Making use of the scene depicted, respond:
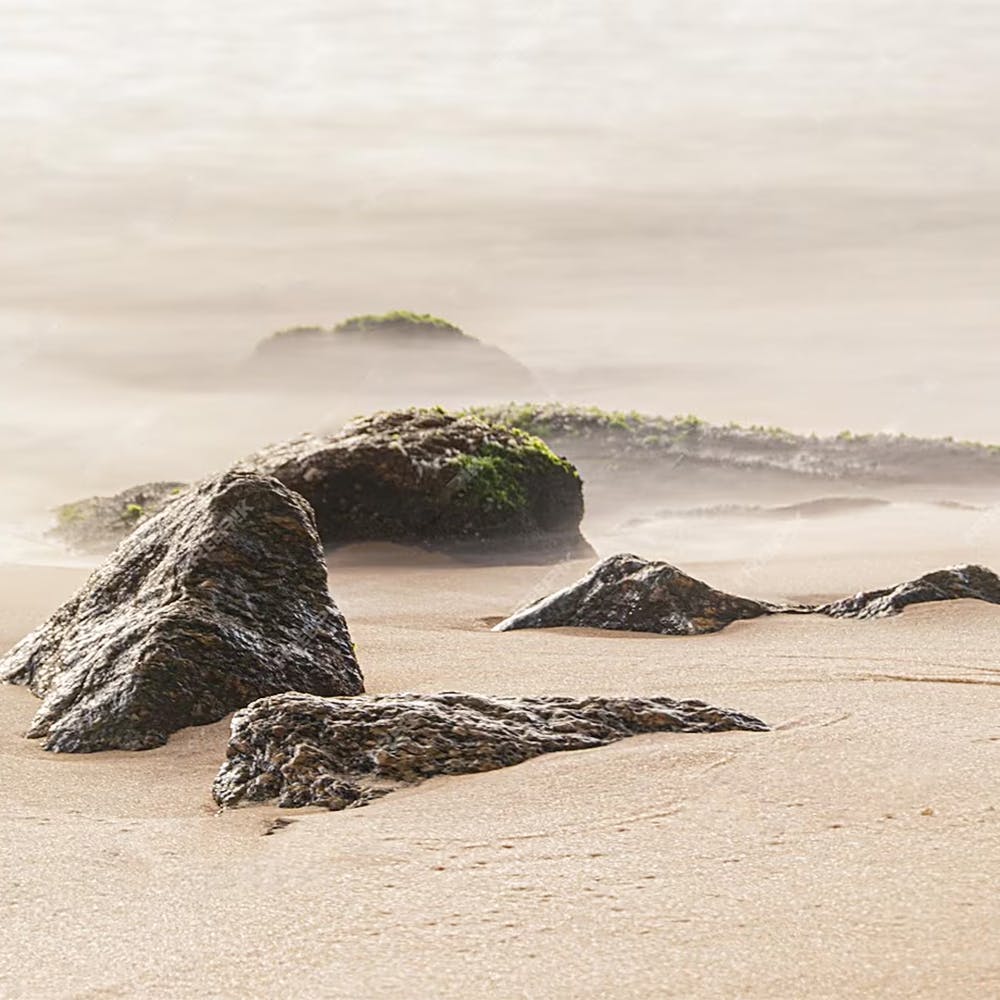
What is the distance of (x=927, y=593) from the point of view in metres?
8.12


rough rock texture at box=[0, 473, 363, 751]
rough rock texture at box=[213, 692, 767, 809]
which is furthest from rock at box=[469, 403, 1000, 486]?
rough rock texture at box=[213, 692, 767, 809]

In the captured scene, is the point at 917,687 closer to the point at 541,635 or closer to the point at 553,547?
the point at 541,635

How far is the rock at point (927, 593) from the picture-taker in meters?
8.06

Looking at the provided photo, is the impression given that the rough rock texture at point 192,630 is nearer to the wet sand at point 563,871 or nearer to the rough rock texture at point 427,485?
the wet sand at point 563,871

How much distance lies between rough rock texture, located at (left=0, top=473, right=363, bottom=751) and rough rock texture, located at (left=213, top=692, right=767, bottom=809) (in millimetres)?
762

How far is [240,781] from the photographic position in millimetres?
4539

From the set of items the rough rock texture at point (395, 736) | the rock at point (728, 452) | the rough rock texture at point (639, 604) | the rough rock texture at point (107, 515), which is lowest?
the rough rock texture at point (395, 736)

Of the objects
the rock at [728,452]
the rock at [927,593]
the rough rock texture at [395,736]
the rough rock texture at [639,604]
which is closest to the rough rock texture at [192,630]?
the rough rock texture at [395,736]

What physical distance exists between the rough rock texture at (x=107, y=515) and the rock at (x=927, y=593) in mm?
8243

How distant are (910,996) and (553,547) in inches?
399

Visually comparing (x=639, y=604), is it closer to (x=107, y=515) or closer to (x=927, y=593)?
(x=927, y=593)

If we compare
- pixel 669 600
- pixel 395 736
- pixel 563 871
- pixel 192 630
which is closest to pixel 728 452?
pixel 669 600

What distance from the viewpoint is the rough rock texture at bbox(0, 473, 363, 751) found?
5.43m

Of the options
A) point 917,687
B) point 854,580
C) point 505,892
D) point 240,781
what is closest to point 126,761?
point 240,781
